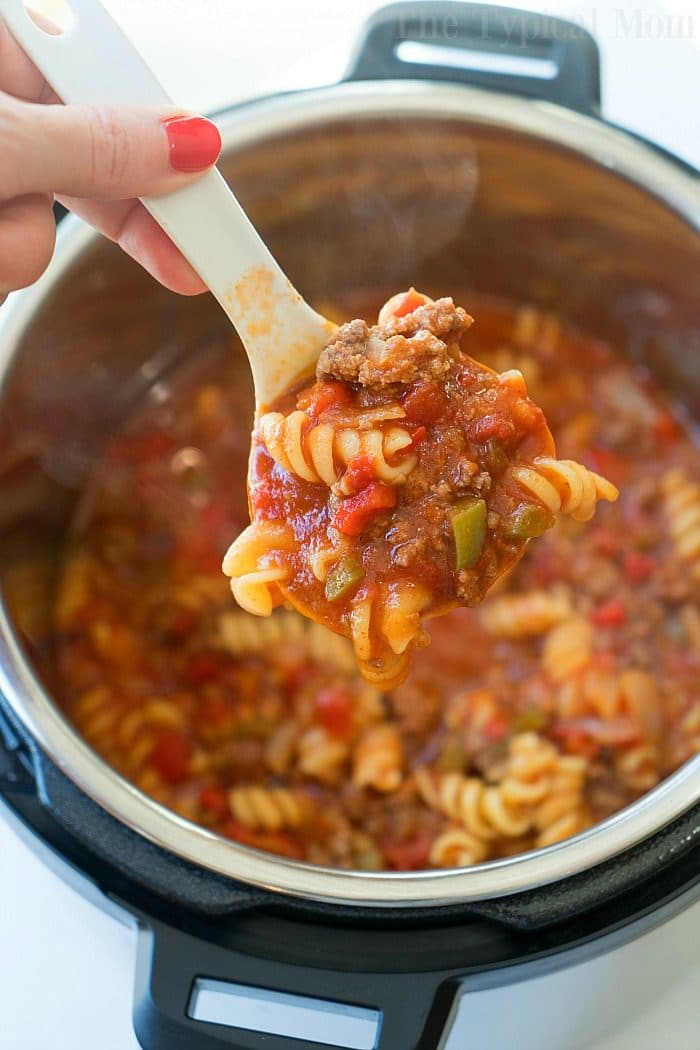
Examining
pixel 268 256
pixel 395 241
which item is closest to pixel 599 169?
pixel 395 241

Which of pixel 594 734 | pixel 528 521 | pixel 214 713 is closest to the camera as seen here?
pixel 528 521

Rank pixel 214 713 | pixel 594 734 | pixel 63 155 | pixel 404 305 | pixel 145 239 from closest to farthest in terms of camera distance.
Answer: pixel 63 155 → pixel 404 305 → pixel 145 239 → pixel 594 734 → pixel 214 713

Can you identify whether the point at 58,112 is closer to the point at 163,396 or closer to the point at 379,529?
the point at 379,529

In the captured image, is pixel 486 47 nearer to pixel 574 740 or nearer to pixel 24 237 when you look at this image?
pixel 24 237

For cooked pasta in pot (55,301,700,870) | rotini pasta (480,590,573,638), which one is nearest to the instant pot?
cooked pasta in pot (55,301,700,870)

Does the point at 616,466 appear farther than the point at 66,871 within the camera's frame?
Yes

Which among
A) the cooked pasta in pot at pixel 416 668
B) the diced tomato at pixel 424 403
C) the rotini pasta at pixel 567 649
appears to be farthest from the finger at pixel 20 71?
the rotini pasta at pixel 567 649

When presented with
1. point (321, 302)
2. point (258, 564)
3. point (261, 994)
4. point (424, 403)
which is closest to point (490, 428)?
point (424, 403)
